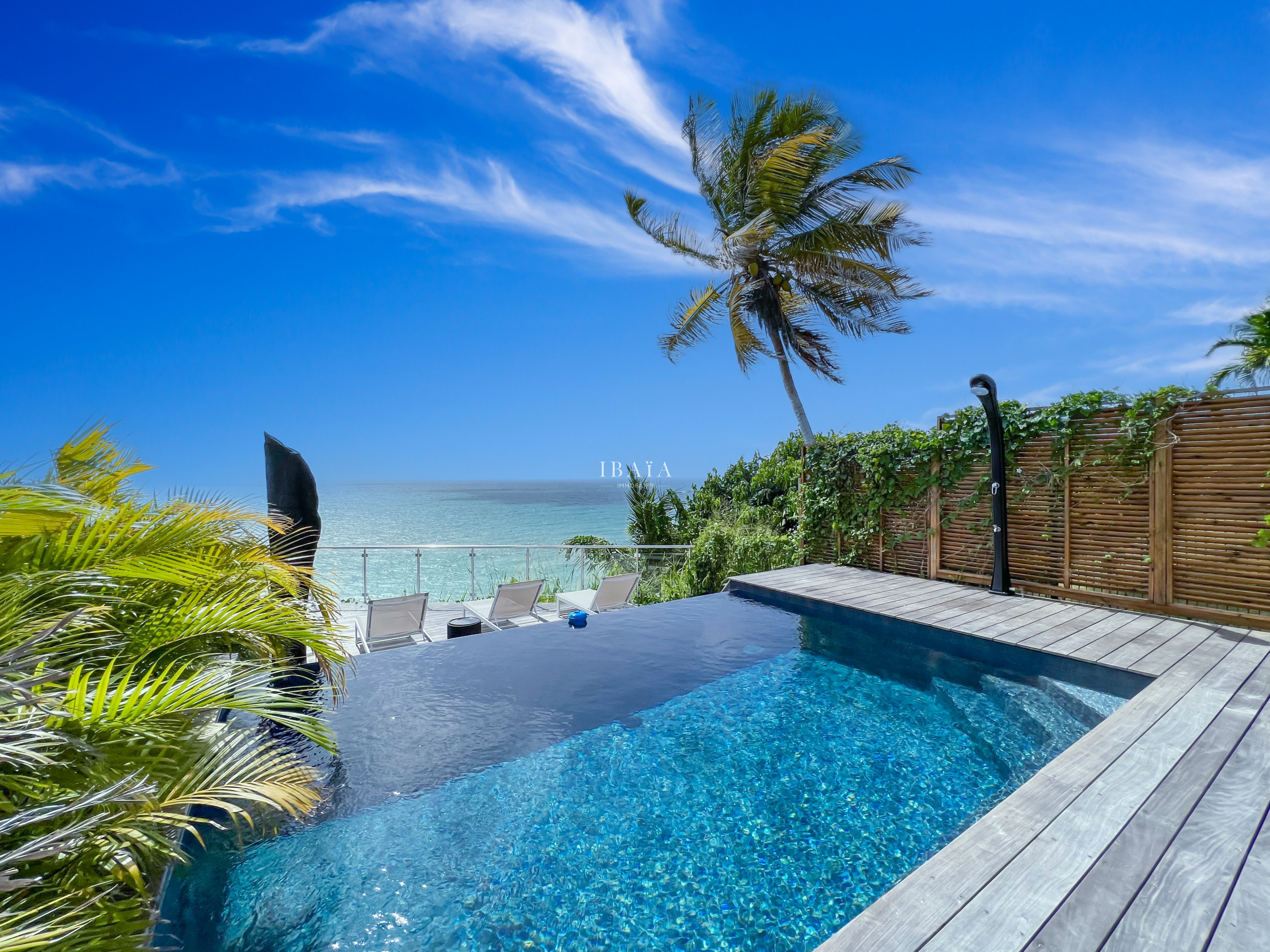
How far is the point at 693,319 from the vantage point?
11.7 meters

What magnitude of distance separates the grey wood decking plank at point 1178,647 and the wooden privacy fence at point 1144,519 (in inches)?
14.2

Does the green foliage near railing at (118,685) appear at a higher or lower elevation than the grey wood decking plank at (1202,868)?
higher

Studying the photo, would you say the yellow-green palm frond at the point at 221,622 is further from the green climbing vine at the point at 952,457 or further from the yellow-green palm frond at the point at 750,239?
the yellow-green palm frond at the point at 750,239

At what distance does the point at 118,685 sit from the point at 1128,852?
3580mm

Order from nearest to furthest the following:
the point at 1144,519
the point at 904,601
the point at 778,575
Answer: the point at 1144,519
the point at 904,601
the point at 778,575

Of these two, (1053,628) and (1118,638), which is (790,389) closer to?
(1053,628)

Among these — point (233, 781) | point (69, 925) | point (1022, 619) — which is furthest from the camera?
point (1022, 619)

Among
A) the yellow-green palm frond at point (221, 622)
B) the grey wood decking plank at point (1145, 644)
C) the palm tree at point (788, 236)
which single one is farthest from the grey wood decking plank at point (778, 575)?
the yellow-green palm frond at point (221, 622)

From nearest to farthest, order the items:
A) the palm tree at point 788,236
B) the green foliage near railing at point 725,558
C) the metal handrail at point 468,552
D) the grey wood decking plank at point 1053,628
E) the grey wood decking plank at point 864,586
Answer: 1. the grey wood decking plank at point 1053,628
2. the grey wood decking plank at point 864,586
3. the metal handrail at point 468,552
4. the green foliage near railing at point 725,558
5. the palm tree at point 788,236

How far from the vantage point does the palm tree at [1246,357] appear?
1393 cm

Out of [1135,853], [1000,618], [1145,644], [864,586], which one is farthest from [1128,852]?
[864,586]

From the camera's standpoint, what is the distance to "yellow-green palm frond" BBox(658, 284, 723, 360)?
11.6 m

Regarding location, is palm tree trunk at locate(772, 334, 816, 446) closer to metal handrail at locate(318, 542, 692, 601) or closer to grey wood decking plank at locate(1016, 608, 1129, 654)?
metal handrail at locate(318, 542, 692, 601)

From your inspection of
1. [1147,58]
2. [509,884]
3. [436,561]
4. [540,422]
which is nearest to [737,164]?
[1147,58]
